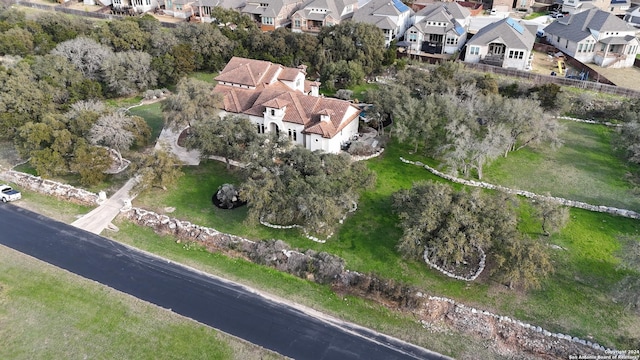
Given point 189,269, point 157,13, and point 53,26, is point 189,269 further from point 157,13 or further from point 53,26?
point 157,13

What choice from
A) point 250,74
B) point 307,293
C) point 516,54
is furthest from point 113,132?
point 516,54

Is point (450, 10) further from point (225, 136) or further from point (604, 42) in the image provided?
point (225, 136)

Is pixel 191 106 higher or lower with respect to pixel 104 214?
higher

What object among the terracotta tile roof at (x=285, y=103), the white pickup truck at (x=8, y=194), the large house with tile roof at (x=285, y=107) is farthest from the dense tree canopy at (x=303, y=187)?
the white pickup truck at (x=8, y=194)

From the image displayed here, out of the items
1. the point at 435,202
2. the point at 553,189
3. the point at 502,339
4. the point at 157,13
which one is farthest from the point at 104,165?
the point at 157,13

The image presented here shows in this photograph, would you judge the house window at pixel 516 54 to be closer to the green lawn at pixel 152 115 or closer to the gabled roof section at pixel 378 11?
the gabled roof section at pixel 378 11

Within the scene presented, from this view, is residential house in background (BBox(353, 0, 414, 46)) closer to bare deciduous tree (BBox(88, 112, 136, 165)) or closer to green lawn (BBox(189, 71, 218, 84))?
green lawn (BBox(189, 71, 218, 84))
